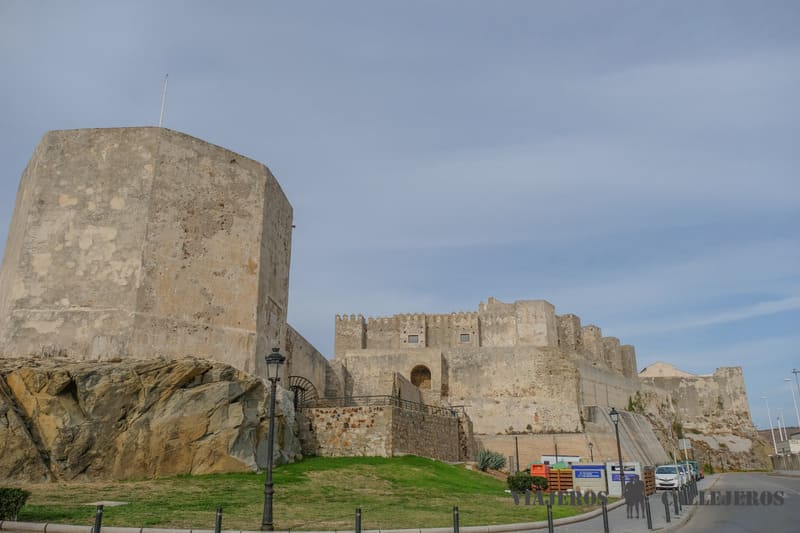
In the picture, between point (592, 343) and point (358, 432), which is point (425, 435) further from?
point (592, 343)

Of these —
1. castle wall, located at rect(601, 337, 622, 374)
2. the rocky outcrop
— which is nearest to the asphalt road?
the rocky outcrop

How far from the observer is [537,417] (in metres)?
32.8

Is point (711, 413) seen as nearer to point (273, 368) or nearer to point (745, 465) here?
point (745, 465)

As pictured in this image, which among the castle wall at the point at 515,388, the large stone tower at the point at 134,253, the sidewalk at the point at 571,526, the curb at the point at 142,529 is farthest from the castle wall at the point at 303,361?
the curb at the point at 142,529

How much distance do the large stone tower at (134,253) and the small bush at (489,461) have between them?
33.3 ft

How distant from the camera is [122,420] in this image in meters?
15.5

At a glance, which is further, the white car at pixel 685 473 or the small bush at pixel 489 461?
the small bush at pixel 489 461

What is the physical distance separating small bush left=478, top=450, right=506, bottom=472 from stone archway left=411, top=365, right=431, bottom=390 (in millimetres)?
11083

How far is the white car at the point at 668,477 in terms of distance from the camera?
73.9 feet

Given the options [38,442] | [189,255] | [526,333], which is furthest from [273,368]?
[526,333]

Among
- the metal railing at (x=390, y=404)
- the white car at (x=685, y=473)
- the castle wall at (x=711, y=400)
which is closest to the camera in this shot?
the metal railing at (x=390, y=404)

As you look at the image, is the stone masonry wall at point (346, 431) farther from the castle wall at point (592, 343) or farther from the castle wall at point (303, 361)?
the castle wall at point (592, 343)

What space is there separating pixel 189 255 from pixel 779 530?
15833 millimetres

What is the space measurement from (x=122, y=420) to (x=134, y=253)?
16.2ft
